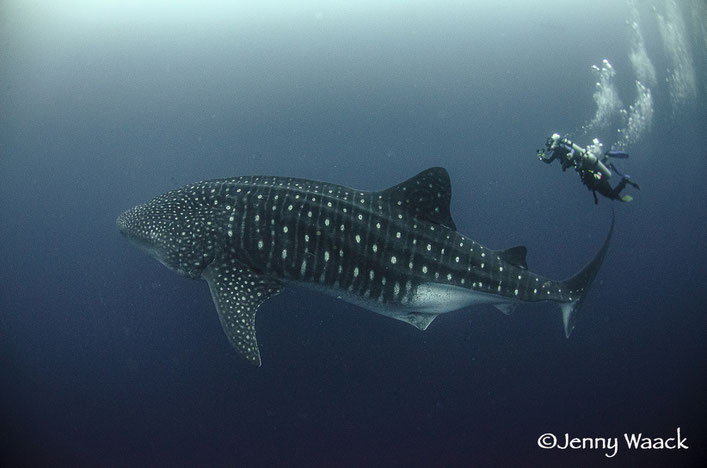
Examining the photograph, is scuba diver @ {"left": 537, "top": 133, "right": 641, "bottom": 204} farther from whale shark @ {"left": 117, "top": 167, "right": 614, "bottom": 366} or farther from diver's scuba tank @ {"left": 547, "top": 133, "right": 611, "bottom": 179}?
whale shark @ {"left": 117, "top": 167, "right": 614, "bottom": 366}

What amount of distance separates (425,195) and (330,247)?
1.43 metres

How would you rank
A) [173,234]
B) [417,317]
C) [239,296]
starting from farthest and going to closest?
[417,317]
[173,234]
[239,296]

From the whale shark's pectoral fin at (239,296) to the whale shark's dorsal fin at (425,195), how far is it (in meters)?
1.97

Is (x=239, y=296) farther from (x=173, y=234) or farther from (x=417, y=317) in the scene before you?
(x=417, y=317)

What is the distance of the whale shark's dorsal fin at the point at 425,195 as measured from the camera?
14.5 ft

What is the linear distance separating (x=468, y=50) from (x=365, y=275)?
12.7m

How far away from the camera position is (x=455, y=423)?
315 inches

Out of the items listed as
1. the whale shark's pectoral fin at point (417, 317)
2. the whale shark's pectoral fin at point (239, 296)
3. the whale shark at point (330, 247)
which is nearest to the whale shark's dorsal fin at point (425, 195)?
the whale shark at point (330, 247)

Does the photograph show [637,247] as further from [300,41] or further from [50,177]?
[50,177]

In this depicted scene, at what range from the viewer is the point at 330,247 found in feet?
14.2

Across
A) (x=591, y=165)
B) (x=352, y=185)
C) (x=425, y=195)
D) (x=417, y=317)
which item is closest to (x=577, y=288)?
(x=417, y=317)

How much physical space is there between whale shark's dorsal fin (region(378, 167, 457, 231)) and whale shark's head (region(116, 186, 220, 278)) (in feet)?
8.04

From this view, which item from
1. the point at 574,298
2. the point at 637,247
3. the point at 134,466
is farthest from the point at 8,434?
the point at 637,247

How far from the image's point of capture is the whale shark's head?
4426 mm
